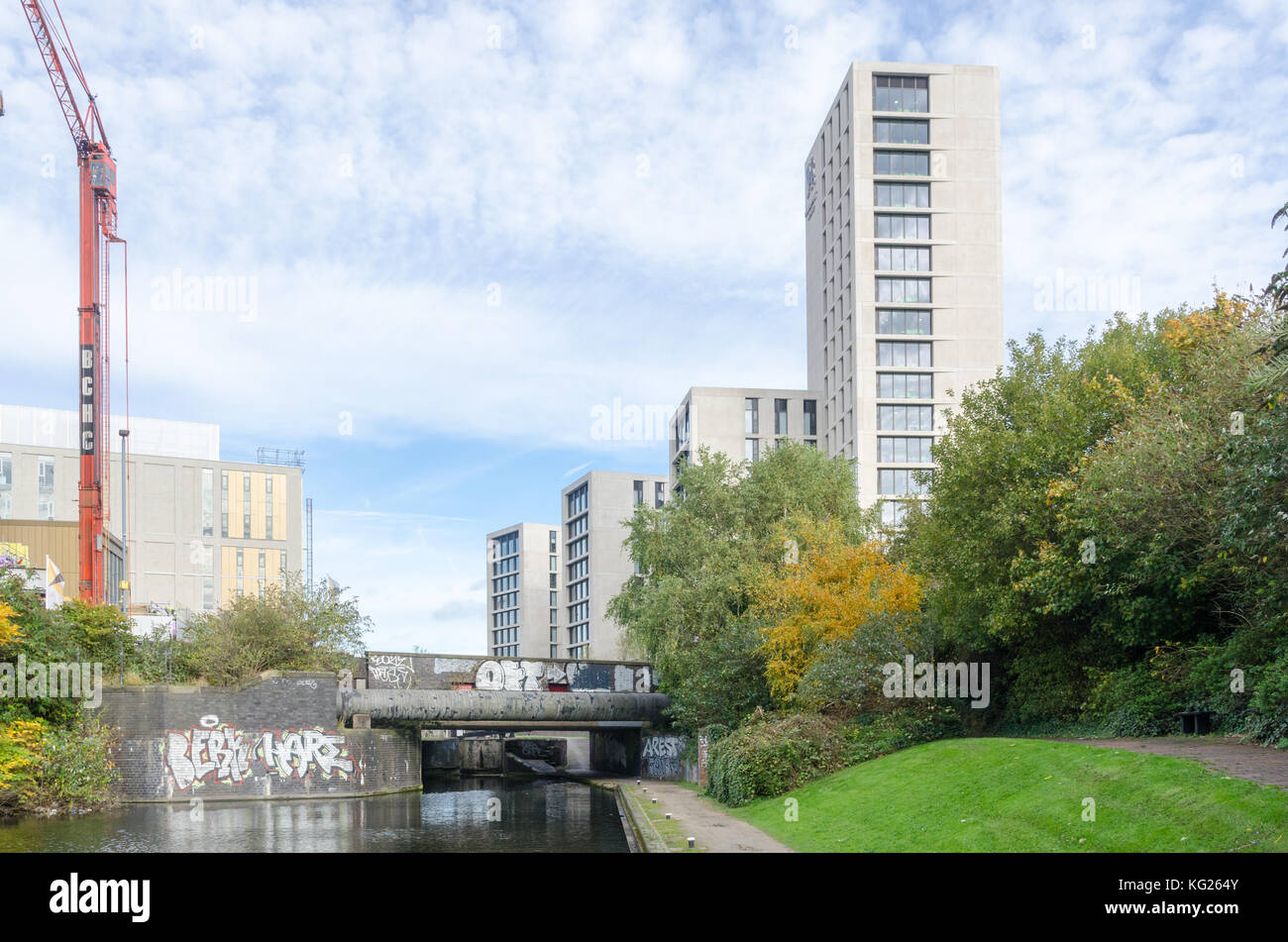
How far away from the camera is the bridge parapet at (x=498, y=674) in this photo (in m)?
44.2

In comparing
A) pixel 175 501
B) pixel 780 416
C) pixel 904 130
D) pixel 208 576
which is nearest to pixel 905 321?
pixel 904 130

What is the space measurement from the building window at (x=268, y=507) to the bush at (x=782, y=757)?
89.8 metres

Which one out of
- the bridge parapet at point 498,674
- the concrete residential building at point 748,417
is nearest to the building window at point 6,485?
the concrete residential building at point 748,417

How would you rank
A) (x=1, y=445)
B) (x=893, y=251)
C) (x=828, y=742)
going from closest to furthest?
(x=828, y=742) → (x=893, y=251) → (x=1, y=445)

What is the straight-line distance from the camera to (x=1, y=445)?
9762 centimetres

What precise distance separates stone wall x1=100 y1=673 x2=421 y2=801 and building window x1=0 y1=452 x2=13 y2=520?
238 ft

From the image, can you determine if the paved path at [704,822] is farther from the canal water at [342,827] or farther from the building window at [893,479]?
the building window at [893,479]

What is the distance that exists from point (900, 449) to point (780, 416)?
13.8 m

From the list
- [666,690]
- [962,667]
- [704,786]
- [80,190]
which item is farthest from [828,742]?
[80,190]

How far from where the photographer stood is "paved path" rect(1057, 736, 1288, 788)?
14875 millimetres

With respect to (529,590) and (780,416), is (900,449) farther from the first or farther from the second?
(529,590)

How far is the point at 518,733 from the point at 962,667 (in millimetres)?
46221

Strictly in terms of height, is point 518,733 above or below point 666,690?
below
